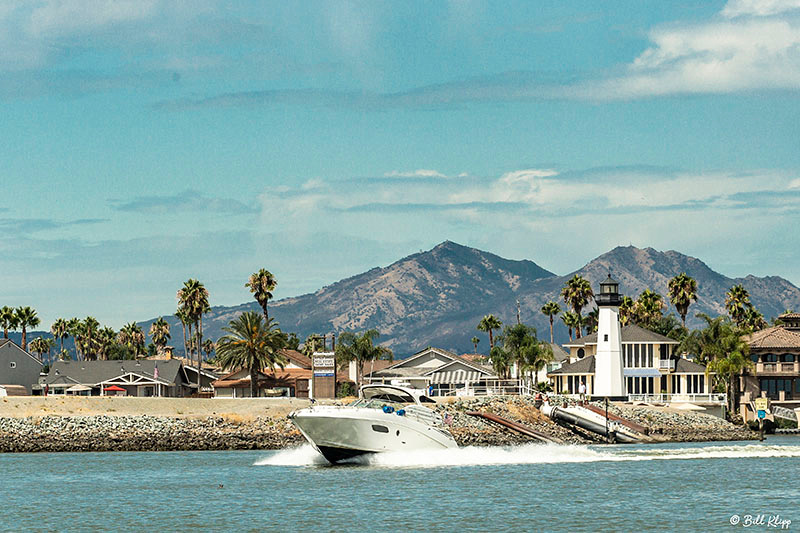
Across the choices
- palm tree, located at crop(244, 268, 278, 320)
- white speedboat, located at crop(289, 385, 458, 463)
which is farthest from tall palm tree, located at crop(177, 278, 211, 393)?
white speedboat, located at crop(289, 385, 458, 463)

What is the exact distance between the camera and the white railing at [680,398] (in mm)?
95656

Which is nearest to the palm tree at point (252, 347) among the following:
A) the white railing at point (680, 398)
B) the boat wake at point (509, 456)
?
the white railing at point (680, 398)

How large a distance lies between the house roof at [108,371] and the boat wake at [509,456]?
54573 millimetres

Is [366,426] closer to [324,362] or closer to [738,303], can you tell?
[324,362]

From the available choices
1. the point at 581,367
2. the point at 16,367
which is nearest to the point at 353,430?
the point at 581,367

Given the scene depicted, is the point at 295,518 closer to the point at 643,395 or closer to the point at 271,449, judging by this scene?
the point at 271,449

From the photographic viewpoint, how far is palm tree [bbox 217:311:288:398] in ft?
341

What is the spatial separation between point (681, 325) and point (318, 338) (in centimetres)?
5221

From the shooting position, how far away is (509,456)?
6125cm

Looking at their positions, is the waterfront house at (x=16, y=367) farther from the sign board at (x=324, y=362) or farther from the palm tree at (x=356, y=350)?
the sign board at (x=324, y=362)

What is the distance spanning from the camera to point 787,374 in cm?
9506

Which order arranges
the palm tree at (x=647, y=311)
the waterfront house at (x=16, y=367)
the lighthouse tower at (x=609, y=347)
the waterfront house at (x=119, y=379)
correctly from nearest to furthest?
1. the lighthouse tower at (x=609, y=347)
2. the waterfront house at (x=119, y=379)
3. the waterfront house at (x=16, y=367)
4. the palm tree at (x=647, y=311)

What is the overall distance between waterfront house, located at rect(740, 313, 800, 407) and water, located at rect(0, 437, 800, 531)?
1365 inches

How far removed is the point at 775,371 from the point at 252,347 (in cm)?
4470
